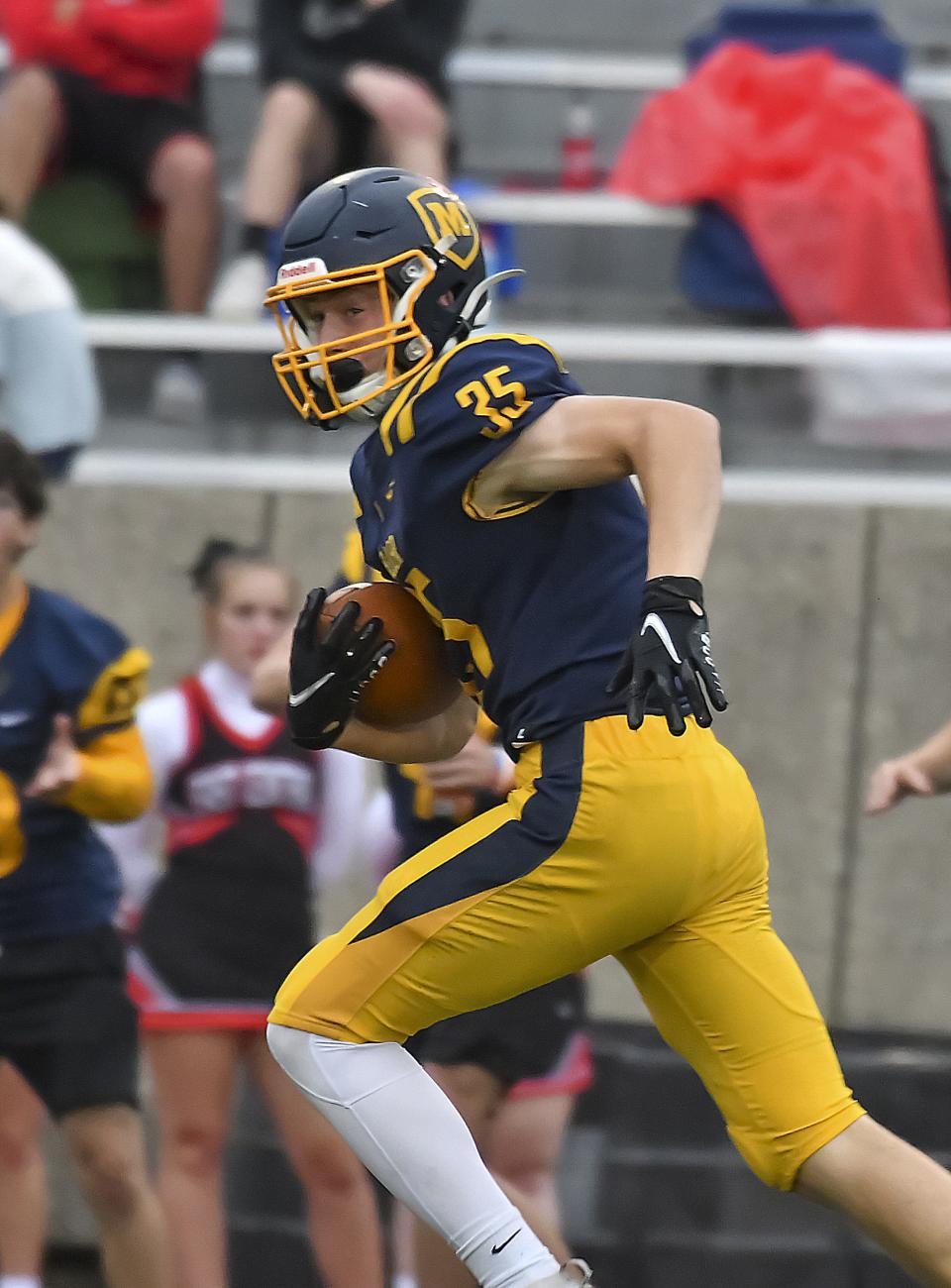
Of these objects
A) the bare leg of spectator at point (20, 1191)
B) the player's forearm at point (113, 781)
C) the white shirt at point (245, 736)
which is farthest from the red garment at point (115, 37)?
the bare leg of spectator at point (20, 1191)

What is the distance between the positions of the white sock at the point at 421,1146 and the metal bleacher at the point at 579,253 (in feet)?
10.9

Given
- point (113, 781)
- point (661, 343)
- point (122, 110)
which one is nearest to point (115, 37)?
point (122, 110)

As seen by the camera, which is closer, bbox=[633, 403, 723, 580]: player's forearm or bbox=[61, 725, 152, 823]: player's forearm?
bbox=[633, 403, 723, 580]: player's forearm

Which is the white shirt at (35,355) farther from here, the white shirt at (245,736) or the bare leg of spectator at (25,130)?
the white shirt at (245,736)

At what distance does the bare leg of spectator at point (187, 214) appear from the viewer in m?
6.35

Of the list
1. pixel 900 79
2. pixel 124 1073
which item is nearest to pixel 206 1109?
pixel 124 1073

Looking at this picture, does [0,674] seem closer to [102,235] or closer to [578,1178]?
[578,1178]

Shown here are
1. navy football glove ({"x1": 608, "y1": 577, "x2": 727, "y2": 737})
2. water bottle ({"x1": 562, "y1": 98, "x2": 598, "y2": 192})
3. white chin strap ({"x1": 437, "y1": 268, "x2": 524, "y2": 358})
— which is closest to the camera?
navy football glove ({"x1": 608, "y1": 577, "x2": 727, "y2": 737})

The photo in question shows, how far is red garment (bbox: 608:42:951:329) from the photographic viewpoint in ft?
20.5

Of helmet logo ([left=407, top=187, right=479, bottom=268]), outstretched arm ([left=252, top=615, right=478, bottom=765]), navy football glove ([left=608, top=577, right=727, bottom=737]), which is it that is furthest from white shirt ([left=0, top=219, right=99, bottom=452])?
navy football glove ([left=608, top=577, right=727, bottom=737])

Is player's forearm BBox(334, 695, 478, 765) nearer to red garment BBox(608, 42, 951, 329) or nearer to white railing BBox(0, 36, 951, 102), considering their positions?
red garment BBox(608, 42, 951, 329)

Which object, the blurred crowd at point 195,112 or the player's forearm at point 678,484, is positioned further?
the blurred crowd at point 195,112

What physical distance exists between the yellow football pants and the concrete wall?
282cm

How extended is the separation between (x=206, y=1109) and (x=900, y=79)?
3.95 metres
